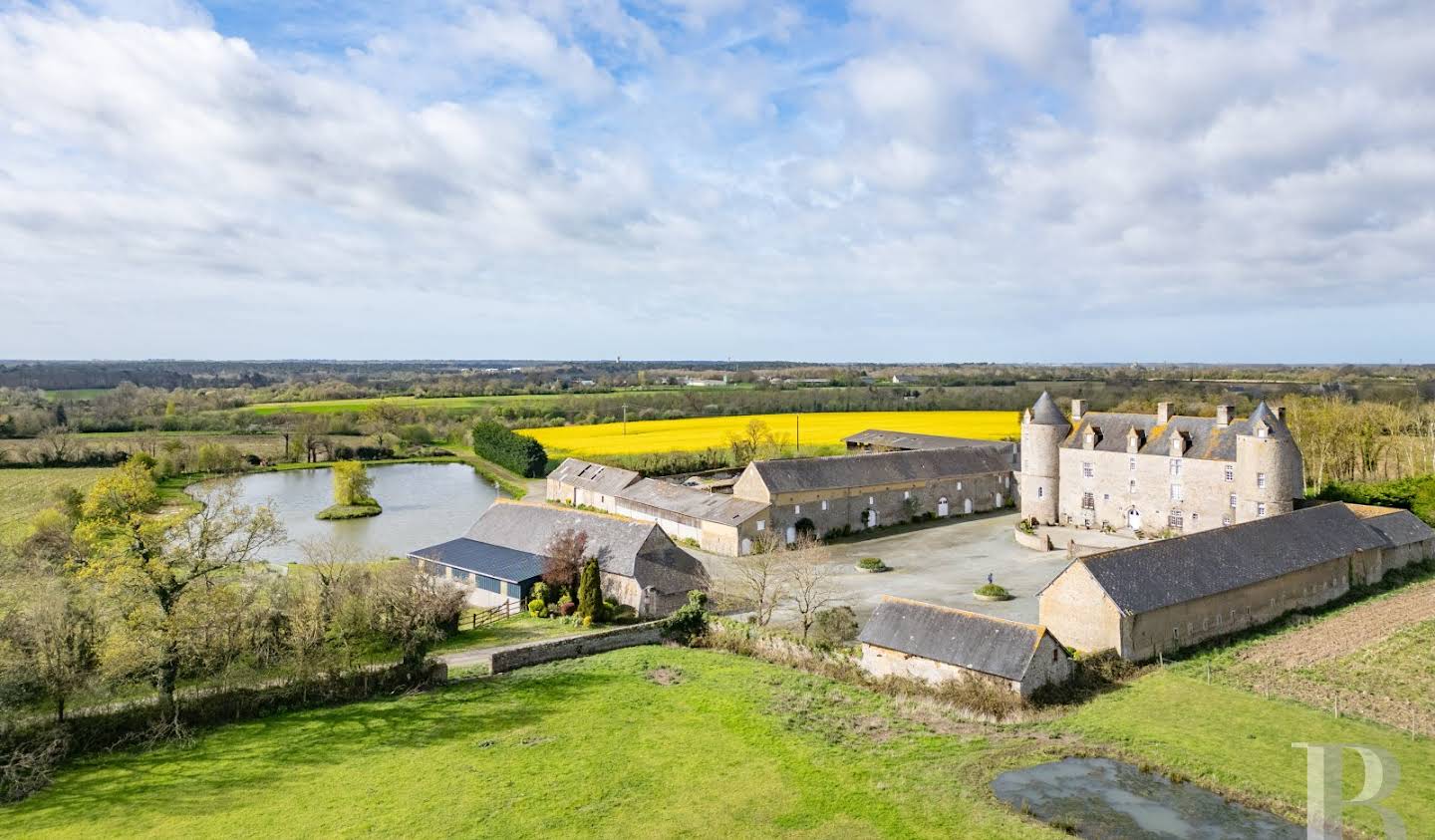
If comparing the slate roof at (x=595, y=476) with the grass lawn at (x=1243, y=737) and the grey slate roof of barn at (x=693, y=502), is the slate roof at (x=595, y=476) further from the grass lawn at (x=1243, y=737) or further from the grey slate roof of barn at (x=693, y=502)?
the grass lawn at (x=1243, y=737)

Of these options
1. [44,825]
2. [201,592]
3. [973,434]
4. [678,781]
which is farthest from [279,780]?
[973,434]

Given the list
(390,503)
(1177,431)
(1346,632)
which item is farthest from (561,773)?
(390,503)

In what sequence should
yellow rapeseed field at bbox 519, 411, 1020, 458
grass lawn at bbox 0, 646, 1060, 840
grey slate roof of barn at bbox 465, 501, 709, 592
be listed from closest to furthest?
grass lawn at bbox 0, 646, 1060, 840 → grey slate roof of barn at bbox 465, 501, 709, 592 → yellow rapeseed field at bbox 519, 411, 1020, 458

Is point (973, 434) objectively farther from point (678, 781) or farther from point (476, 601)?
point (678, 781)

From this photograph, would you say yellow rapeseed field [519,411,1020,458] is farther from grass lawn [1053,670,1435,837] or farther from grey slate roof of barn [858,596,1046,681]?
grass lawn [1053,670,1435,837]

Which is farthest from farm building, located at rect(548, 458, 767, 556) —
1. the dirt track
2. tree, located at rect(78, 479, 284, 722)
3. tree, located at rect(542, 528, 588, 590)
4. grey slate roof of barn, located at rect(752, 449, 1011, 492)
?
the dirt track
